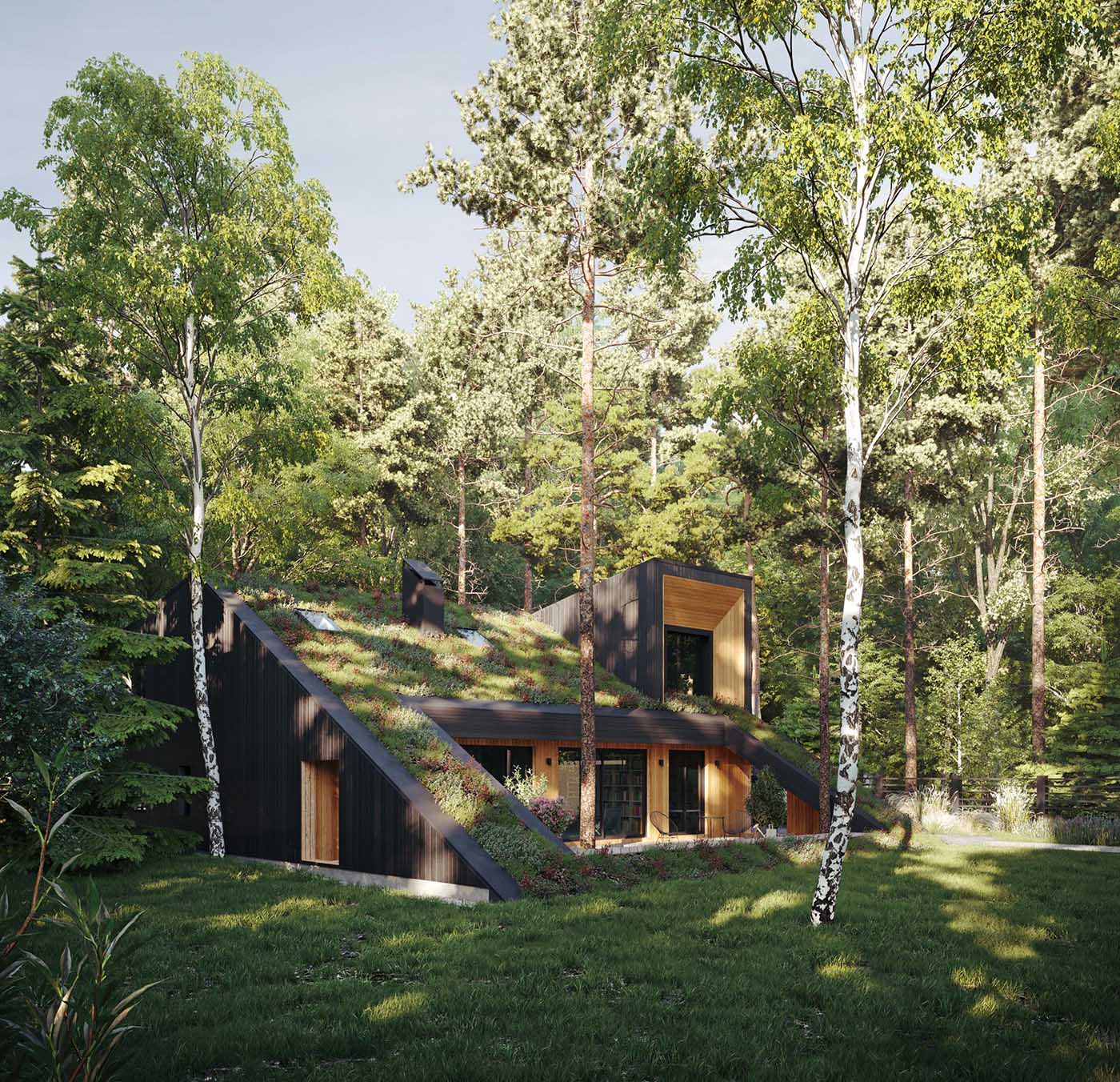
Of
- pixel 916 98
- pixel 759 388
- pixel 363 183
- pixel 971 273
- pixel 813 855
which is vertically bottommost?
pixel 813 855

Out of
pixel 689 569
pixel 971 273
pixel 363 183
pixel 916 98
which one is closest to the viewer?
pixel 916 98

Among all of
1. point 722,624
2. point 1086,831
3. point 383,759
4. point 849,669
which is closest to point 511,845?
point 383,759

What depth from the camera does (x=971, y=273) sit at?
40.4 ft

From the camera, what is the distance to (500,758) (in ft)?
65.5

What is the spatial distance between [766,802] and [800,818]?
9.08 ft

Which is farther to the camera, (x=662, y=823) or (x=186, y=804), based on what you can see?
(x=662, y=823)

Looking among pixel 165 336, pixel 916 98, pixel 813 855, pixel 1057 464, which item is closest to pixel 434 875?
pixel 813 855

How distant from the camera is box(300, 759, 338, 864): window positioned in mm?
15820

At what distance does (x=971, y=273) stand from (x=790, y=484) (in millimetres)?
13681

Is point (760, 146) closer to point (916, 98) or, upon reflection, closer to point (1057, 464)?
point (916, 98)

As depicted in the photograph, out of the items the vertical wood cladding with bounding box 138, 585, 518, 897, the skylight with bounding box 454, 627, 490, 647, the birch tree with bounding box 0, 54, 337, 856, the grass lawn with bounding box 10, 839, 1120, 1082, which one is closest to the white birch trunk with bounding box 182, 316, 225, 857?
the birch tree with bounding box 0, 54, 337, 856

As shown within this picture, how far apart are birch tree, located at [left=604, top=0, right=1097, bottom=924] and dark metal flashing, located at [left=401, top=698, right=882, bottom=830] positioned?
27.9 feet

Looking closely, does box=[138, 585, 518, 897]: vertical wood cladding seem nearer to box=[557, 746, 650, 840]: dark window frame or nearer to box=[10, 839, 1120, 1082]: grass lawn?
box=[10, 839, 1120, 1082]: grass lawn

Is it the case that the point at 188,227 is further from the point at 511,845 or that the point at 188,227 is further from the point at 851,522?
the point at 851,522
